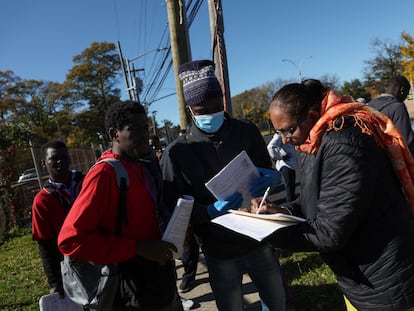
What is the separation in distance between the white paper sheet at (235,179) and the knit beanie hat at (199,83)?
17.9 inches

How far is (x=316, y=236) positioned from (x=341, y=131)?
46 cm

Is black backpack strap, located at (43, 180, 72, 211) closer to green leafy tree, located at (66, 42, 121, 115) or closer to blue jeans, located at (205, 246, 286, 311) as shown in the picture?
blue jeans, located at (205, 246, 286, 311)

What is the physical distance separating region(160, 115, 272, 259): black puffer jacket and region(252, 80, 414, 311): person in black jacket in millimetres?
659

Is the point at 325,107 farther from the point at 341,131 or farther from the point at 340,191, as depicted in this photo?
the point at 340,191

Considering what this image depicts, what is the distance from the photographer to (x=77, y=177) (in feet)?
9.64

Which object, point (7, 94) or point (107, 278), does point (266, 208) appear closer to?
point (107, 278)

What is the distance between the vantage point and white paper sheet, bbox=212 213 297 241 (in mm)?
1476

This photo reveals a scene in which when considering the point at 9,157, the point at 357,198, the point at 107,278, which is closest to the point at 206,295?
the point at 107,278

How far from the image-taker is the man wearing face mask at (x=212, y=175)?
214 centimetres

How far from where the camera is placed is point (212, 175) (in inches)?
86.7

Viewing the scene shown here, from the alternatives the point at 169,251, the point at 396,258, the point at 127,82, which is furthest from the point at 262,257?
the point at 127,82

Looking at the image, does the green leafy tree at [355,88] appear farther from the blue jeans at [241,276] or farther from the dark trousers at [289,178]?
the blue jeans at [241,276]

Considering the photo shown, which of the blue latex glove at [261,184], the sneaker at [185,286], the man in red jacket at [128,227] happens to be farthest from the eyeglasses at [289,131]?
the sneaker at [185,286]

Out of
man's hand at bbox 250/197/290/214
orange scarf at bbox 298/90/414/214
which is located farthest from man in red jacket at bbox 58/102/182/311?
orange scarf at bbox 298/90/414/214
